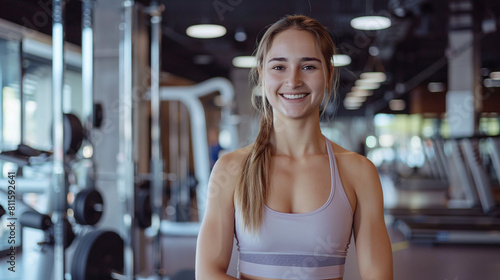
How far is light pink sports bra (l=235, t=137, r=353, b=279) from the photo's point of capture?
1.05 metres

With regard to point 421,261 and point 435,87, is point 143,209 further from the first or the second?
point 435,87

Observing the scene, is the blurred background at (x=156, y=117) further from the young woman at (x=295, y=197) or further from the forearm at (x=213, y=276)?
the forearm at (x=213, y=276)

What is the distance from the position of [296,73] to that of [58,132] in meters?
1.86

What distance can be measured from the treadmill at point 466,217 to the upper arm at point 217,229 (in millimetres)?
4559

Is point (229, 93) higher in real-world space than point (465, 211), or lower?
higher

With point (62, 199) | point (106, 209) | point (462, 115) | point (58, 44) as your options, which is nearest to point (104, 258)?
point (62, 199)

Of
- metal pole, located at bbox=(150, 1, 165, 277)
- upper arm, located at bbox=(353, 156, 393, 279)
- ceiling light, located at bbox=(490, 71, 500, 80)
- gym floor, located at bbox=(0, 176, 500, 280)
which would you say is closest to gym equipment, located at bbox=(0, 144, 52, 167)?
gym floor, located at bbox=(0, 176, 500, 280)

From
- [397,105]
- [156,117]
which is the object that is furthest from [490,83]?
[156,117]

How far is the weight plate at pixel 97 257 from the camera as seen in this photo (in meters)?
2.79

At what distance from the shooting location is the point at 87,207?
2867mm

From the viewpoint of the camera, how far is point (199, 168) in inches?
231

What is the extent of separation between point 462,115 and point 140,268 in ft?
21.7

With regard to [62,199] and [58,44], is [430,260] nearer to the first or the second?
[62,199]

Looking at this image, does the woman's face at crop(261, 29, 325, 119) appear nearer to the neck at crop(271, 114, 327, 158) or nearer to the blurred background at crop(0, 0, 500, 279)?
the neck at crop(271, 114, 327, 158)
